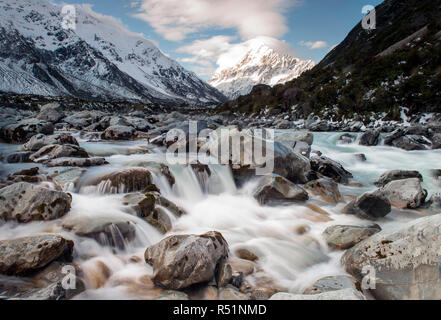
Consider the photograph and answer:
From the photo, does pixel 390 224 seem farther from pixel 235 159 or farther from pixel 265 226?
pixel 235 159

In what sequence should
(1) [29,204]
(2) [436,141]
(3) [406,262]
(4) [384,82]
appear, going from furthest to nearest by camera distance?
(4) [384,82], (2) [436,141], (1) [29,204], (3) [406,262]

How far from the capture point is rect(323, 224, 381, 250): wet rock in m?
4.47

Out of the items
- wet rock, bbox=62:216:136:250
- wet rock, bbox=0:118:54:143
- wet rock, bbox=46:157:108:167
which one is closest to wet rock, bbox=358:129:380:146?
wet rock, bbox=46:157:108:167

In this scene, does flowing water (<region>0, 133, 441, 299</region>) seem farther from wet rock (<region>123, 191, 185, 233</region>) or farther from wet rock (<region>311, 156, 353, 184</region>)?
wet rock (<region>311, 156, 353, 184</region>)

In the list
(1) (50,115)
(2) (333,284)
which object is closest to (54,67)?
(1) (50,115)

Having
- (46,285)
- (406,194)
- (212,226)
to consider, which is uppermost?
(406,194)

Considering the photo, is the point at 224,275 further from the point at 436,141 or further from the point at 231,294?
the point at 436,141

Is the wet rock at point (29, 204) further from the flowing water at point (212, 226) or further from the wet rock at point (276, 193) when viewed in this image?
the wet rock at point (276, 193)

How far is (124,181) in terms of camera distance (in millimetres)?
6305

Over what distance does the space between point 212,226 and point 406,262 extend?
3547 mm

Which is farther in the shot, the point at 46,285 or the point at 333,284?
the point at 333,284

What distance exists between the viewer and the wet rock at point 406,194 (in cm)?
614
